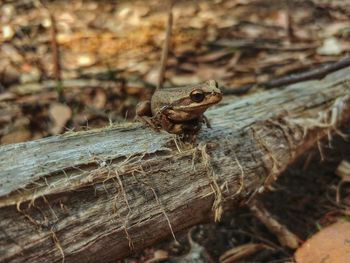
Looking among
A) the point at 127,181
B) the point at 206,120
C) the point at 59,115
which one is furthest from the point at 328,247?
the point at 59,115

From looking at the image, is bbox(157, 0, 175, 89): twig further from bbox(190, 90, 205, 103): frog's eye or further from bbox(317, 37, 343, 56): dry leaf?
bbox(190, 90, 205, 103): frog's eye

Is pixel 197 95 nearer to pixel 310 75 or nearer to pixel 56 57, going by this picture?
pixel 310 75

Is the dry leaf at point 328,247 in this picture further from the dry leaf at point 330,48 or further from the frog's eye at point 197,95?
the dry leaf at point 330,48

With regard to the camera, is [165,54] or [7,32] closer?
[165,54]

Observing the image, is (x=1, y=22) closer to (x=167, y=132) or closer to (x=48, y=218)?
(x=167, y=132)

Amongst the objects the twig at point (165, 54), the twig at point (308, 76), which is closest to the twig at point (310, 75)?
the twig at point (308, 76)
